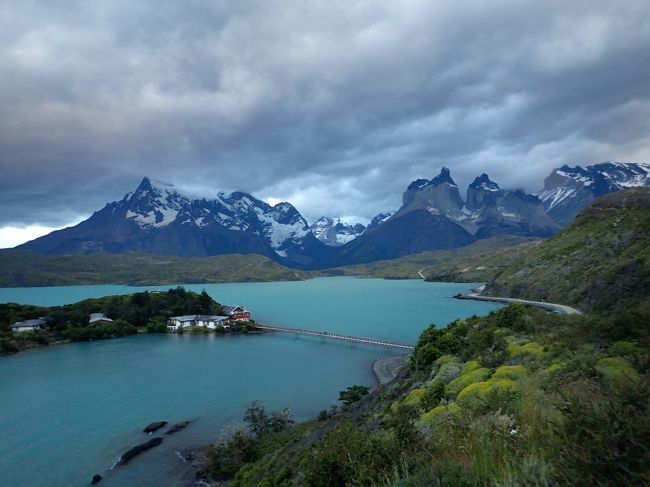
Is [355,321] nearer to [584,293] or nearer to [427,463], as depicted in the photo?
[584,293]

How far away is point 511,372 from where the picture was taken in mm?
14625

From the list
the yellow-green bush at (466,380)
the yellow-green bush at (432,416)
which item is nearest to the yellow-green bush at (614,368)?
the yellow-green bush at (466,380)

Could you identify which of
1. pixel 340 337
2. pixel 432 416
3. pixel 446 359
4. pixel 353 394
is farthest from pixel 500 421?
pixel 340 337

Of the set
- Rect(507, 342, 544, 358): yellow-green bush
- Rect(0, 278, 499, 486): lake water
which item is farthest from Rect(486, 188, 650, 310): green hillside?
Rect(507, 342, 544, 358): yellow-green bush

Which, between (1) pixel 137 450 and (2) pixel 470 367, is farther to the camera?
(1) pixel 137 450

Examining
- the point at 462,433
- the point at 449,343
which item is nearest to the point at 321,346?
the point at 449,343

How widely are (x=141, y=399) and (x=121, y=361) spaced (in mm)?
27258

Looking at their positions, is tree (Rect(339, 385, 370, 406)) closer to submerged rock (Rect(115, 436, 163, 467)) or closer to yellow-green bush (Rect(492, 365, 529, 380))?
submerged rock (Rect(115, 436, 163, 467))

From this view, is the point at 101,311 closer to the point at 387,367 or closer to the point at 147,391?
the point at 147,391

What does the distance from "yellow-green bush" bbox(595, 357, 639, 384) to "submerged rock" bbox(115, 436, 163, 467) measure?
38.1 metres

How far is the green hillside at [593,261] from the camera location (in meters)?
65.3

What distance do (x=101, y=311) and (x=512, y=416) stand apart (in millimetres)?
127493

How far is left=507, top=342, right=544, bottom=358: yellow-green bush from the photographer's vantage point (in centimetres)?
1618

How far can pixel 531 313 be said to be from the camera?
78.5 ft
